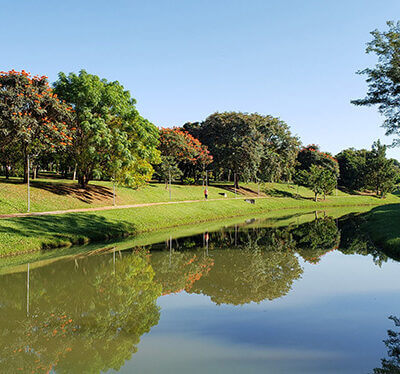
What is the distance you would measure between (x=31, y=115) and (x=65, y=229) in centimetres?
1446

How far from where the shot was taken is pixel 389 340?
9.06 meters

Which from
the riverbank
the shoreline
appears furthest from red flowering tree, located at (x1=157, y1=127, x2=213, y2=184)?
the shoreline

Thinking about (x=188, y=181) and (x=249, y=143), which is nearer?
(x=249, y=143)

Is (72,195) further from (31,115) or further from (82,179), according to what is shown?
(31,115)

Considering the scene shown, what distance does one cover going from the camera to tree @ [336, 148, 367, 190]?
97438mm

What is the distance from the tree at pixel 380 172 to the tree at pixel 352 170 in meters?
2.11

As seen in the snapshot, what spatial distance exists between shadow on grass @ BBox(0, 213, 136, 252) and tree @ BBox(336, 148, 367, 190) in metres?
84.0

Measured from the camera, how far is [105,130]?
36.5 m

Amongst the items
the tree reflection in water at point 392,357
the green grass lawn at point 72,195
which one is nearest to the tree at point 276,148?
the green grass lawn at point 72,195

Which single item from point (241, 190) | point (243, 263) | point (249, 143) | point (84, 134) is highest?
point (249, 143)

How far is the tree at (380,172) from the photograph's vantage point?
89.9 m

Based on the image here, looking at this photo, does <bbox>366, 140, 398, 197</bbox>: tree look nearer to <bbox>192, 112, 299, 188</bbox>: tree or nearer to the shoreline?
<bbox>192, 112, 299, 188</bbox>: tree

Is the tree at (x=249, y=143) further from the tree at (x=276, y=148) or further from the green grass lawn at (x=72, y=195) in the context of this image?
the green grass lawn at (x=72, y=195)

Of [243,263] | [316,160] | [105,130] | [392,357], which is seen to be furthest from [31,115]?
[316,160]
